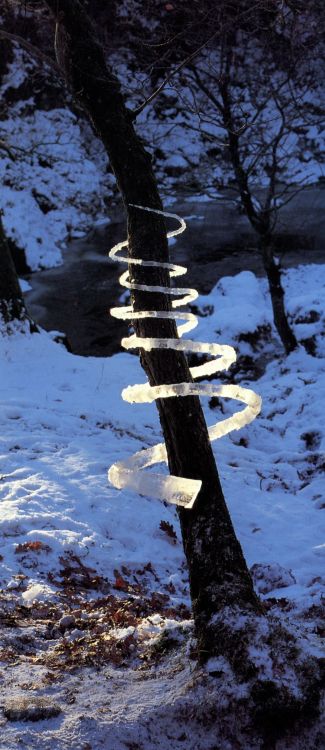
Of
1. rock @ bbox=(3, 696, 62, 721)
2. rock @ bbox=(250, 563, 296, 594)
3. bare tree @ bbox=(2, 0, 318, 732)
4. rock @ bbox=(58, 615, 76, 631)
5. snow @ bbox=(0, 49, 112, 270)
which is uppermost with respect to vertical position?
snow @ bbox=(0, 49, 112, 270)

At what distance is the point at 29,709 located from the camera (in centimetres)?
329

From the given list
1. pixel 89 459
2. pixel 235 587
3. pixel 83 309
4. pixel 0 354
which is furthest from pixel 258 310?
pixel 235 587

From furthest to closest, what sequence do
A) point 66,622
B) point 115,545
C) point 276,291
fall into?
point 276,291
point 115,545
point 66,622

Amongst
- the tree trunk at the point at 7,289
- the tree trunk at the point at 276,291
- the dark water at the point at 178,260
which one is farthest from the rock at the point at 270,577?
the dark water at the point at 178,260

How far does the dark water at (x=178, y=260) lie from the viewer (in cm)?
1641

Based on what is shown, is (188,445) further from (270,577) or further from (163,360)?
(270,577)

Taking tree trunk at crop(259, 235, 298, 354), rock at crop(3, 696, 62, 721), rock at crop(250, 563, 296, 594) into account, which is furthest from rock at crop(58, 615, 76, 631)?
tree trunk at crop(259, 235, 298, 354)

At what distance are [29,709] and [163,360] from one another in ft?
7.04

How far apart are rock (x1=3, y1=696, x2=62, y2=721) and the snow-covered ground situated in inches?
1.1

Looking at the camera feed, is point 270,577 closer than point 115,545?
Yes

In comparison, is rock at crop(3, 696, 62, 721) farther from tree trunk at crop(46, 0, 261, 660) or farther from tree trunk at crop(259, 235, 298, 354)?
tree trunk at crop(259, 235, 298, 354)

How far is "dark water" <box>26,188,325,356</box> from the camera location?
16406mm

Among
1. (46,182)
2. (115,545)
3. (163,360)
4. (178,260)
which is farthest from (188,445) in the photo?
(46,182)

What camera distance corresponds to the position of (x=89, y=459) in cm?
774
